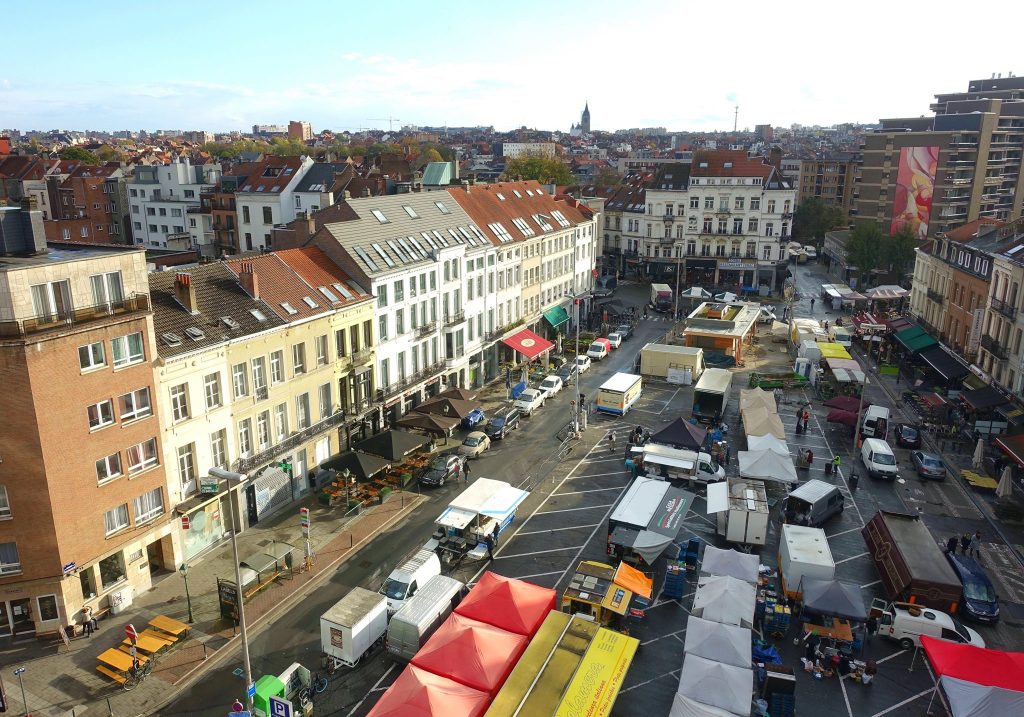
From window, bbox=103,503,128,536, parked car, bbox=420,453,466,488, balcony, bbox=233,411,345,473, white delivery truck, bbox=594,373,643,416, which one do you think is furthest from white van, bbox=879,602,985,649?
window, bbox=103,503,128,536

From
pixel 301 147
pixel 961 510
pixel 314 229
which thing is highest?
pixel 301 147

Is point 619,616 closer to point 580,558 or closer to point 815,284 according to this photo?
point 580,558

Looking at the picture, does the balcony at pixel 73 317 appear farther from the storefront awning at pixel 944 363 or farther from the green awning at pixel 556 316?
the storefront awning at pixel 944 363

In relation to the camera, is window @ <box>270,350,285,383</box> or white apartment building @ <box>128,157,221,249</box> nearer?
window @ <box>270,350,285,383</box>

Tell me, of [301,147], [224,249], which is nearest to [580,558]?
[224,249]

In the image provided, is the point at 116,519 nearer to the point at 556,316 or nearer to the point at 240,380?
the point at 240,380

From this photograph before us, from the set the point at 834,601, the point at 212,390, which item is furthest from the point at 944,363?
the point at 212,390

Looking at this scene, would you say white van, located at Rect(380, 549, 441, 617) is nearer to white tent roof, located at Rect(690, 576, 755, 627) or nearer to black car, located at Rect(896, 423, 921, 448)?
white tent roof, located at Rect(690, 576, 755, 627)
